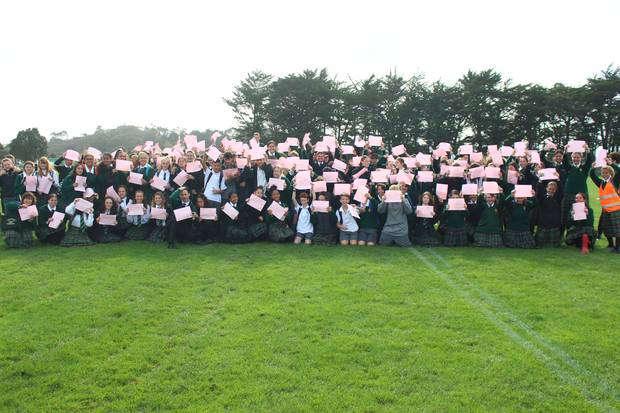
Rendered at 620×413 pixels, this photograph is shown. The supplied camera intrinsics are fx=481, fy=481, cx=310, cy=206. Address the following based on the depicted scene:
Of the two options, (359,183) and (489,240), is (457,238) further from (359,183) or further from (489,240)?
(359,183)

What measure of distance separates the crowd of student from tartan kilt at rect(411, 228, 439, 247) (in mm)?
33

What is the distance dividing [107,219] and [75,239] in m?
0.79

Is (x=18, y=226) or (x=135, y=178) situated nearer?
(x=18, y=226)

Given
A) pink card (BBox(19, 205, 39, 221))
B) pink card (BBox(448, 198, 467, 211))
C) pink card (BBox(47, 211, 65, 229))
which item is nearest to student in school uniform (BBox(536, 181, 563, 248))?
pink card (BBox(448, 198, 467, 211))

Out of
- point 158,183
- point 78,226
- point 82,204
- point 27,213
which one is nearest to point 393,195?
point 158,183

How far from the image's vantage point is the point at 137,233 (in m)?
11.2

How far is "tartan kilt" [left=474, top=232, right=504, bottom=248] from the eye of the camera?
35.0 feet

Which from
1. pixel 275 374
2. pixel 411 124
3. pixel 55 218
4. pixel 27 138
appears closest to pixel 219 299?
pixel 275 374

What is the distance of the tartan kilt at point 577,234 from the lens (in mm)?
10297

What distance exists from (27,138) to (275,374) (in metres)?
55.8

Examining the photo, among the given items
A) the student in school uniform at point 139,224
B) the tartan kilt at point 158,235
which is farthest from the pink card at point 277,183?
the student in school uniform at point 139,224

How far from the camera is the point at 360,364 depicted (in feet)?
16.1

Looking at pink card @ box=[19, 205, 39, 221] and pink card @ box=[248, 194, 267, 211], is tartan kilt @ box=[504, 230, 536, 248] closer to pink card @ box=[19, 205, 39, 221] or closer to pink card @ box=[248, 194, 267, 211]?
pink card @ box=[248, 194, 267, 211]

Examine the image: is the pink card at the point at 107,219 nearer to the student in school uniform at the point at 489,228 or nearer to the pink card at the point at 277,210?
the pink card at the point at 277,210
